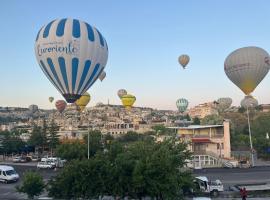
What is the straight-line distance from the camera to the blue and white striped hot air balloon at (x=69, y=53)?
107 ft

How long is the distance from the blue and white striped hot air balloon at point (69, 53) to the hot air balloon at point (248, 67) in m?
25.7

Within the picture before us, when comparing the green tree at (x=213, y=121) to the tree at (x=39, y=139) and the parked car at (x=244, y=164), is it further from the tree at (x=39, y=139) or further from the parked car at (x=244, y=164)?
the tree at (x=39, y=139)

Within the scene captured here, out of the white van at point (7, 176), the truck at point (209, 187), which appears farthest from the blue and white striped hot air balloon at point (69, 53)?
the truck at point (209, 187)

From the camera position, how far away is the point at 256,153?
58.4 meters

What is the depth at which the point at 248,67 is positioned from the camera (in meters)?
51.8

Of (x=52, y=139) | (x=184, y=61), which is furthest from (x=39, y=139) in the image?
(x=184, y=61)

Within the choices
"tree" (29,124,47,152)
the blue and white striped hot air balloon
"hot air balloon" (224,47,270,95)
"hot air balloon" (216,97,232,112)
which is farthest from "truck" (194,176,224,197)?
"hot air balloon" (216,97,232,112)

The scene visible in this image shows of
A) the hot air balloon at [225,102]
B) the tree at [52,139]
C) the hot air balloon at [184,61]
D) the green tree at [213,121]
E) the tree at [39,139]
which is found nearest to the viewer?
the tree at [52,139]

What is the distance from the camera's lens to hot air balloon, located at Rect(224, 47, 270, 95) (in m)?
51.8

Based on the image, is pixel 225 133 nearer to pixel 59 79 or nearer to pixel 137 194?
pixel 59 79

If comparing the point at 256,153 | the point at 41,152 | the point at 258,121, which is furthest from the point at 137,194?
the point at 258,121

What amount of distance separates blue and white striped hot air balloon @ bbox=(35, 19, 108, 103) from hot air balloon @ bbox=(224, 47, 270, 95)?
84.3 feet

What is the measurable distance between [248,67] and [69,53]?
29.0m

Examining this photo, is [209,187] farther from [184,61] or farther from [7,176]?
[184,61]
